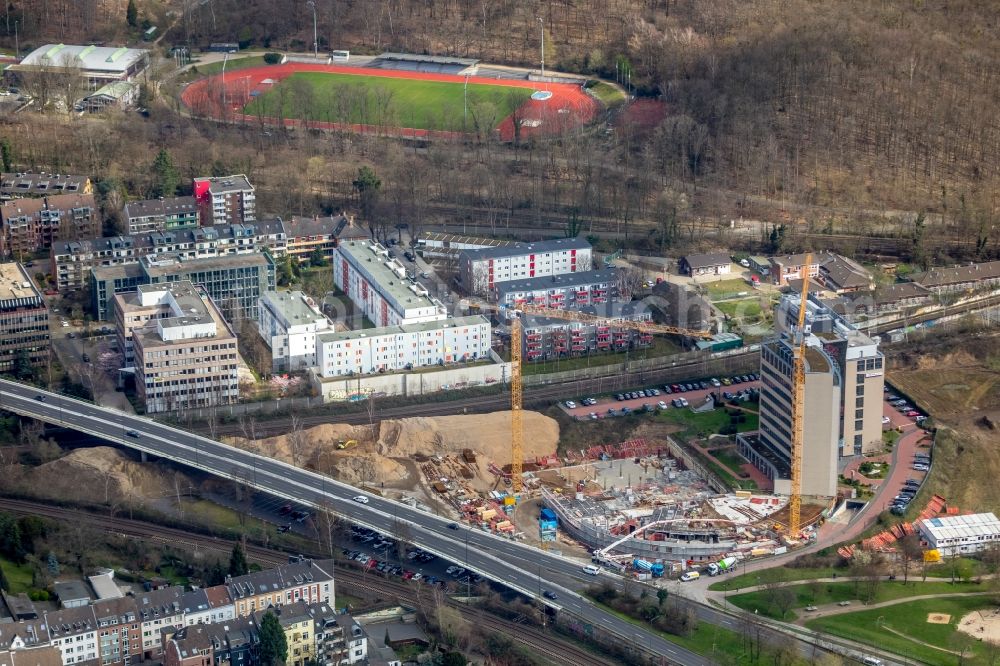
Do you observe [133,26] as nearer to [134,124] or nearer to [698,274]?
[134,124]

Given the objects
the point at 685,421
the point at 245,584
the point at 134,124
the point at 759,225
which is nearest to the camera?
the point at 245,584

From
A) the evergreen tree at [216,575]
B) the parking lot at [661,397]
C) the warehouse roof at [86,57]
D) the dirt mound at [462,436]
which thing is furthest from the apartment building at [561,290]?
the warehouse roof at [86,57]

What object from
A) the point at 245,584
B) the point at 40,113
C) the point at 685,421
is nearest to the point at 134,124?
the point at 40,113

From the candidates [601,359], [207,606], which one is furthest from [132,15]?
[207,606]

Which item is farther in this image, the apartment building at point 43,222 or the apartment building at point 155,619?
the apartment building at point 43,222

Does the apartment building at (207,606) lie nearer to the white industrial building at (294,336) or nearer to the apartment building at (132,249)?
the white industrial building at (294,336)

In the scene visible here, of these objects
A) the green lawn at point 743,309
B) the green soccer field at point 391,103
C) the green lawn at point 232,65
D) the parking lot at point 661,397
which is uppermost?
the green lawn at point 232,65
